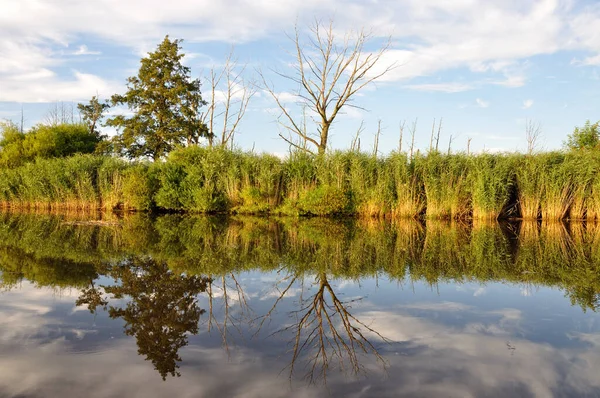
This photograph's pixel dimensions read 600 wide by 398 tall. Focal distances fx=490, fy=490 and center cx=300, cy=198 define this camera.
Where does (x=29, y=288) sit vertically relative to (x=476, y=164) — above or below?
below

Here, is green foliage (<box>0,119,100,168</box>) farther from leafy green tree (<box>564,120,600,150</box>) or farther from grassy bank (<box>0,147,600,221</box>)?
leafy green tree (<box>564,120,600,150</box>)

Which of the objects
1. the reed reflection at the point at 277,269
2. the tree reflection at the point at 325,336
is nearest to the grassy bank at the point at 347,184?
the reed reflection at the point at 277,269

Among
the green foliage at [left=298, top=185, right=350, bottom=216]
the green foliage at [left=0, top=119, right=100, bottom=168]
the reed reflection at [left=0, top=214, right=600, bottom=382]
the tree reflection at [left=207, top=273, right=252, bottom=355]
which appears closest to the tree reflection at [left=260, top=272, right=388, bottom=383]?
the reed reflection at [left=0, top=214, right=600, bottom=382]

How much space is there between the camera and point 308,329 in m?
4.59

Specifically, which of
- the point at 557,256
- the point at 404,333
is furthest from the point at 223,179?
the point at 404,333

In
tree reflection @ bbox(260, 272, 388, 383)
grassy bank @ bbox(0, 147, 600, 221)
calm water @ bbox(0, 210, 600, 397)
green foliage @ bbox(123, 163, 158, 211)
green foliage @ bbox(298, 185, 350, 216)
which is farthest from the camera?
green foliage @ bbox(123, 163, 158, 211)

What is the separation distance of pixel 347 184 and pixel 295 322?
15505 mm

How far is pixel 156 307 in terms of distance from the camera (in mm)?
5117

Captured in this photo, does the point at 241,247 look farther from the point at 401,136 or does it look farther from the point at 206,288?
the point at 401,136

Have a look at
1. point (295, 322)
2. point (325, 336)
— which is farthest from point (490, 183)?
point (325, 336)

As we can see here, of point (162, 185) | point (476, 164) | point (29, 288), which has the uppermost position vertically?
point (476, 164)

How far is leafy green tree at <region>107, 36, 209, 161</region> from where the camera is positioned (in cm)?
3478

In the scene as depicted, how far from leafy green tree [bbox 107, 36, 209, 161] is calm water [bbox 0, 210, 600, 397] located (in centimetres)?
2595

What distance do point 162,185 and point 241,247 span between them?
Answer: 43.7 ft
